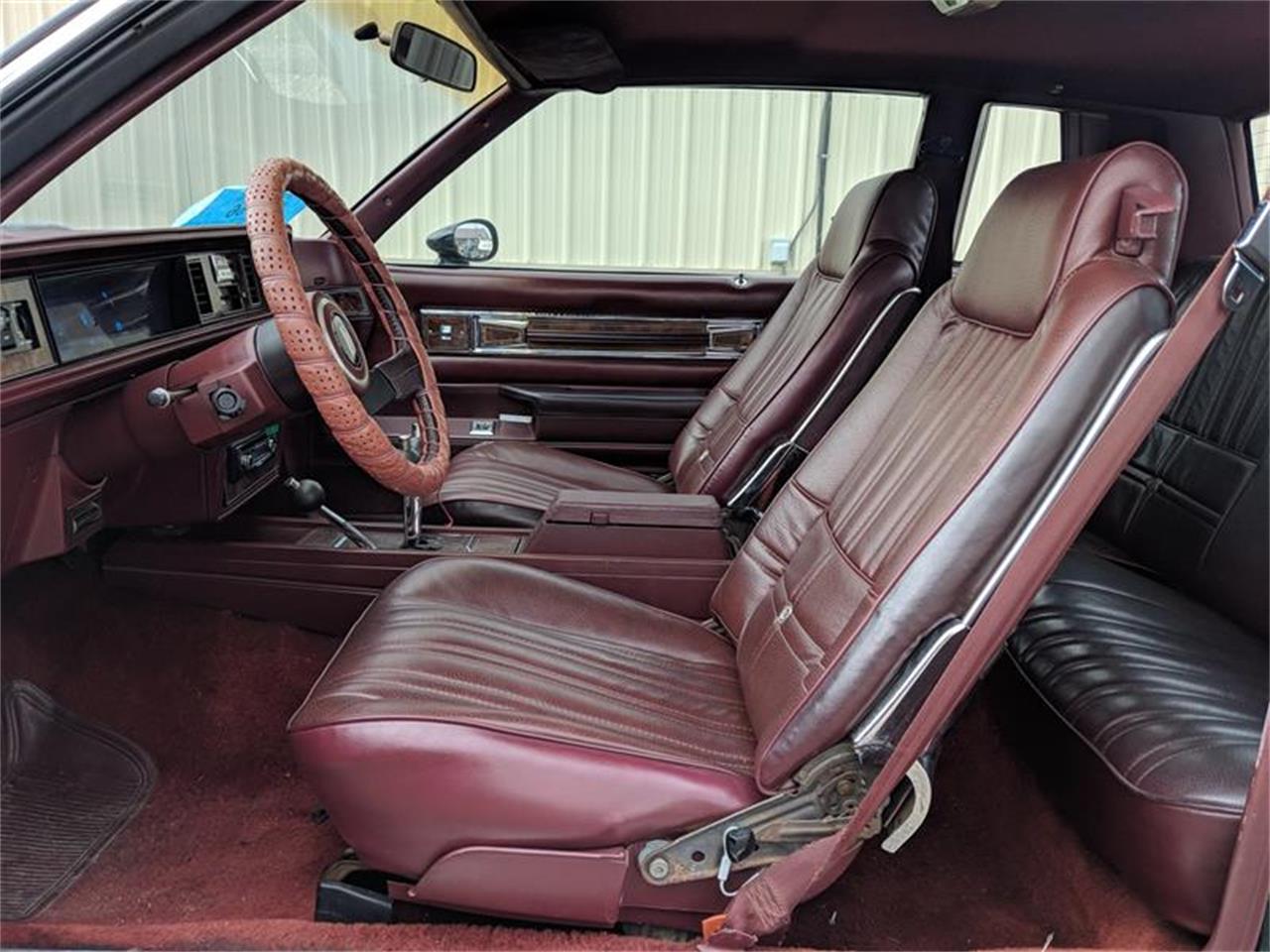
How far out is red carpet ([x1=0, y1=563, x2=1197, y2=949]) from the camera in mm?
1128

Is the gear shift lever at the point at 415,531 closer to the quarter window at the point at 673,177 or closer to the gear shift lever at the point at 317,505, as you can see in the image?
the gear shift lever at the point at 317,505

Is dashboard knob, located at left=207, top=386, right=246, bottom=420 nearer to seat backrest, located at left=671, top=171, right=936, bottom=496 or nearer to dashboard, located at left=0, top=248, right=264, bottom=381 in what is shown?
dashboard, located at left=0, top=248, right=264, bottom=381

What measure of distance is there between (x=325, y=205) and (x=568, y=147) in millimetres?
1674

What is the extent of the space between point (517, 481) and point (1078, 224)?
1.41 m

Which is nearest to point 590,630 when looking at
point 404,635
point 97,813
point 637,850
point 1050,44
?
point 404,635

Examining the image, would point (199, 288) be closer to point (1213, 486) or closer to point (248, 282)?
point (248, 282)

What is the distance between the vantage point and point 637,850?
1045 mm

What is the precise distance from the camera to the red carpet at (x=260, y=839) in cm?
113

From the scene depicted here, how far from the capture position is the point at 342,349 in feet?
4.36

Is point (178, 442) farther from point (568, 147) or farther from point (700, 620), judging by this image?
point (568, 147)

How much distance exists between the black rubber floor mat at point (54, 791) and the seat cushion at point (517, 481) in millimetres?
780

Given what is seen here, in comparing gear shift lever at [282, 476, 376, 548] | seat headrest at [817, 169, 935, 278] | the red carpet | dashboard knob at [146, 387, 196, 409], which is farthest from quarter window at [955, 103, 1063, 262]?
dashboard knob at [146, 387, 196, 409]

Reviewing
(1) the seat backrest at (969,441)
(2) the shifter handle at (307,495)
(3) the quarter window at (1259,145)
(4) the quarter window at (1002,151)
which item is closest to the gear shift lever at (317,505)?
(2) the shifter handle at (307,495)

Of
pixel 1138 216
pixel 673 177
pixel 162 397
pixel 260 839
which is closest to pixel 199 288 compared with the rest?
pixel 162 397
